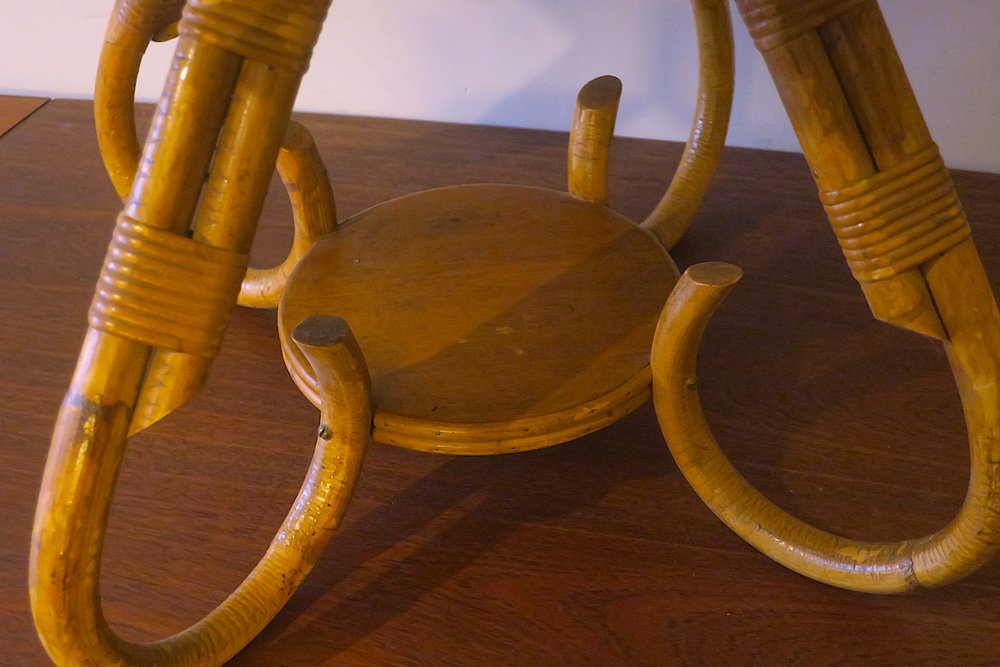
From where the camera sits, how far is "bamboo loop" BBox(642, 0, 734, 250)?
1.09 m

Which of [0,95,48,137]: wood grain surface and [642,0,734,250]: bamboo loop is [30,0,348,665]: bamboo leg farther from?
[0,95,48,137]: wood grain surface

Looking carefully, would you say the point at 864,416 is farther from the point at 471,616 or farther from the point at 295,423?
the point at 295,423

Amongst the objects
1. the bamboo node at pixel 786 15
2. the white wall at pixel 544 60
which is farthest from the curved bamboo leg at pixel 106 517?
the white wall at pixel 544 60

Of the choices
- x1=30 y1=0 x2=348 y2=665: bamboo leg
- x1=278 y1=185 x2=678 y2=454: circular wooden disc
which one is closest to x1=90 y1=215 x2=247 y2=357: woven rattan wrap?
x1=30 y1=0 x2=348 y2=665: bamboo leg

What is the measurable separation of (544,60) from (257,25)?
95cm

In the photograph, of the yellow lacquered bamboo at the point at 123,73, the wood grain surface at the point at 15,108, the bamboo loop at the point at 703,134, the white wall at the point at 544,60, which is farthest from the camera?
the wood grain surface at the point at 15,108

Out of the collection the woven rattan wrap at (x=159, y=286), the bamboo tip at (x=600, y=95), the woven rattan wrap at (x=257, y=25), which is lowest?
the bamboo tip at (x=600, y=95)

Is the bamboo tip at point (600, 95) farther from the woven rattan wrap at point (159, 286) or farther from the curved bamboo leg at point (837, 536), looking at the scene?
the woven rattan wrap at point (159, 286)

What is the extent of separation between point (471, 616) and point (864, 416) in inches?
17.0

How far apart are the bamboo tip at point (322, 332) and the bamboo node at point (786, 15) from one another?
317 millimetres

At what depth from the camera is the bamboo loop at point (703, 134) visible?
3.58ft

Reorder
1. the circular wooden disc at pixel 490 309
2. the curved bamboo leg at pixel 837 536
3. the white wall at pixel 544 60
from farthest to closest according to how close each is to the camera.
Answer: the white wall at pixel 544 60, the circular wooden disc at pixel 490 309, the curved bamboo leg at pixel 837 536

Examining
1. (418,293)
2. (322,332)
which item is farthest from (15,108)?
(322,332)

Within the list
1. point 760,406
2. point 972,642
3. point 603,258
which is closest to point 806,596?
point 972,642
